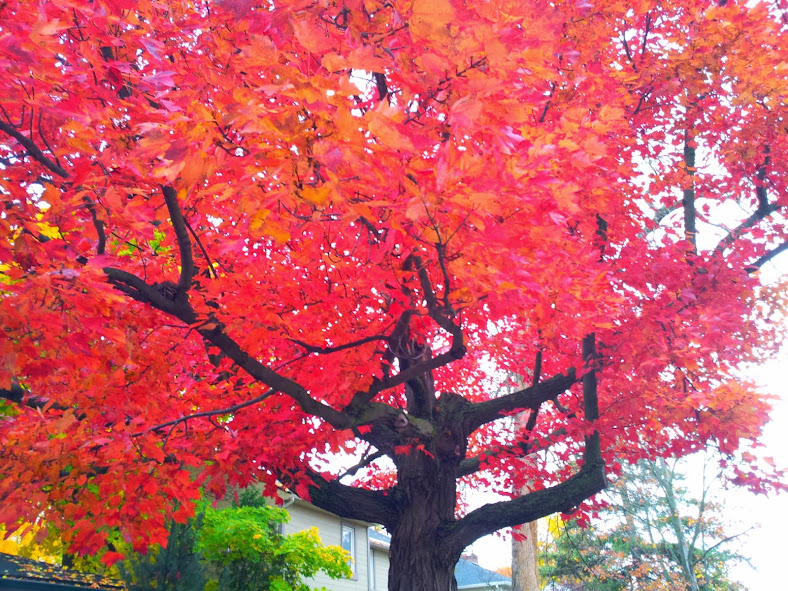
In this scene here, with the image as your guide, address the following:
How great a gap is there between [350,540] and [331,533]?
1.58 m

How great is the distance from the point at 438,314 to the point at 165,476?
343 cm

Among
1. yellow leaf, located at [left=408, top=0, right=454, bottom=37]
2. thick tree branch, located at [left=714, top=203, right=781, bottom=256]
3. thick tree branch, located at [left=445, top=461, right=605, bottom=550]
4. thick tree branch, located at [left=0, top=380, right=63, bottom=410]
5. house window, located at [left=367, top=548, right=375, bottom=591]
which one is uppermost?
thick tree branch, located at [left=714, top=203, right=781, bottom=256]

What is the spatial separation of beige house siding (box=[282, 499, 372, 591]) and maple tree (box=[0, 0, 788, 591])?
24.6ft

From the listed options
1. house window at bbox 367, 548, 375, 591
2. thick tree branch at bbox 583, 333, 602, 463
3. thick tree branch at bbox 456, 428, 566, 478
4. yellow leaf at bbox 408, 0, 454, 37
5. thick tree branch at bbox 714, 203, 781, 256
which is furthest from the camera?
house window at bbox 367, 548, 375, 591

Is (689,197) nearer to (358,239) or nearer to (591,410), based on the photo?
(591,410)

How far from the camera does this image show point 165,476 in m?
5.44

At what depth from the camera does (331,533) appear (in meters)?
17.5

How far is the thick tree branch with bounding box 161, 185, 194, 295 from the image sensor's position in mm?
3561

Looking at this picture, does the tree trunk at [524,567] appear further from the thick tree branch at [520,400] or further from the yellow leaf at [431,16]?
the yellow leaf at [431,16]

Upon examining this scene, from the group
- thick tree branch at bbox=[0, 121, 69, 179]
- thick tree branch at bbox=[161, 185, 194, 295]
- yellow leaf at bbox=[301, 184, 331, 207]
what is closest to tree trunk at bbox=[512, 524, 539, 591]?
thick tree branch at bbox=[161, 185, 194, 295]

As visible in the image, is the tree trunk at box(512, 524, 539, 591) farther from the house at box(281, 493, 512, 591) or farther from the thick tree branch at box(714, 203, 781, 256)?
the thick tree branch at box(714, 203, 781, 256)

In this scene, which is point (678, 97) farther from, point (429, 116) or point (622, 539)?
point (622, 539)

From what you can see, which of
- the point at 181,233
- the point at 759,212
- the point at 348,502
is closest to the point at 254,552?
the point at 348,502

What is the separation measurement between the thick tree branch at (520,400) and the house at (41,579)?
5.34 metres
